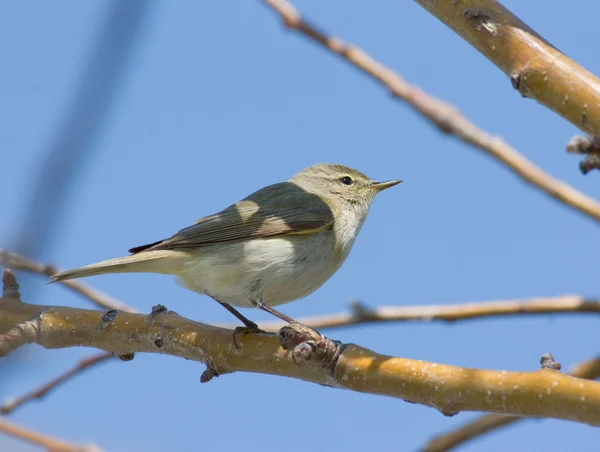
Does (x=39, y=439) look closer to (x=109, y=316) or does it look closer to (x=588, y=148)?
(x=109, y=316)

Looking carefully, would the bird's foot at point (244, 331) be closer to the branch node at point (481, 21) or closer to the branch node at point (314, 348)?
the branch node at point (314, 348)

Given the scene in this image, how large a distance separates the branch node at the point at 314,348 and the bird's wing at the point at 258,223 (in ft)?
5.83

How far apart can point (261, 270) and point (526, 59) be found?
6.96 feet

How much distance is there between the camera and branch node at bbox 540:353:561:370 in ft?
6.33

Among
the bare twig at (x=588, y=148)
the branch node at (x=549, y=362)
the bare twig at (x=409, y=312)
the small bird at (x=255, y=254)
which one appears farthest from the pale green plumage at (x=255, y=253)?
the bare twig at (x=588, y=148)

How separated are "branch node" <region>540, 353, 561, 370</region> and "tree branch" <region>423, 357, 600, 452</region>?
1.85 feet

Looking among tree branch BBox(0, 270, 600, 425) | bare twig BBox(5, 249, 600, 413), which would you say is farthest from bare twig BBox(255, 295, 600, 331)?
tree branch BBox(0, 270, 600, 425)

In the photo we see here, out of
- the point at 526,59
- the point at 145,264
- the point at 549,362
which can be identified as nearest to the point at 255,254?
the point at 145,264

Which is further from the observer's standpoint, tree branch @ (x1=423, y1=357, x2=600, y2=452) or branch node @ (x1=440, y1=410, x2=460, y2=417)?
tree branch @ (x1=423, y1=357, x2=600, y2=452)

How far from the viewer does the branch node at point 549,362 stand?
6.33ft

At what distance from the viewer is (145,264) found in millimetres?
4102

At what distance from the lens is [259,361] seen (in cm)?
274

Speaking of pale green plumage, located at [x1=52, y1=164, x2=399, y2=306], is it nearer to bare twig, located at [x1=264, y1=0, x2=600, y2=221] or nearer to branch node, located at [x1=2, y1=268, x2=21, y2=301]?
branch node, located at [x1=2, y1=268, x2=21, y2=301]

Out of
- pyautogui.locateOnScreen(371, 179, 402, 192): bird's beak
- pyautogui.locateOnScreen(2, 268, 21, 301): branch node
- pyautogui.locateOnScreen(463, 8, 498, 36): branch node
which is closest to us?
pyautogui.locateOnScreen(2, 268, 21, 301): branch node
